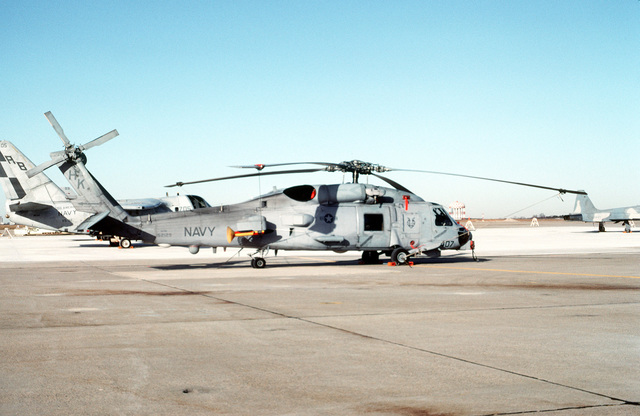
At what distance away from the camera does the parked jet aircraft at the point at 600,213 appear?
229 ft

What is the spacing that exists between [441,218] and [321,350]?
1929 centimetres

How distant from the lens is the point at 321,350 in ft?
26.8

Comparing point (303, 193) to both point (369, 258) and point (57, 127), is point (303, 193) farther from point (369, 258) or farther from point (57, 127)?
point (57, 127)

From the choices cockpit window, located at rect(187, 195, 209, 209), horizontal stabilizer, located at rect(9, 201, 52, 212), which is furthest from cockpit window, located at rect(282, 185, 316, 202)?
horizontal stabilizer, located at rect(9, 201, 52, 212)

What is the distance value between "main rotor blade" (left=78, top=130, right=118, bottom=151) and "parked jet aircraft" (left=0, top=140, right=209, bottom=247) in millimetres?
21127

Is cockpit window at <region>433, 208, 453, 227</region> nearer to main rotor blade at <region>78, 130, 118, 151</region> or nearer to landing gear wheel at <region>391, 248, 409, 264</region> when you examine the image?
landing gear wheel at <region>391, 248, 409, 264</region>

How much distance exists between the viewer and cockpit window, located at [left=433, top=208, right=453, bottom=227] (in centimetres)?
2656

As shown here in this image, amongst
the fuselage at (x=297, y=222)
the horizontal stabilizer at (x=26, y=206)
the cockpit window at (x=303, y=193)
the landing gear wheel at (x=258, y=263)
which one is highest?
the horizontal stabilizer at (x=26, y=206)

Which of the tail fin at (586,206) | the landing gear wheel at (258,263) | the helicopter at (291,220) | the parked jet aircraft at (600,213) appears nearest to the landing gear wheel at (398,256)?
the helicopter at (291,220)

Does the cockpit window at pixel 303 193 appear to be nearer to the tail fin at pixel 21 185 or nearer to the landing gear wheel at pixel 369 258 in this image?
the landing gear wheel at pixel 369 258

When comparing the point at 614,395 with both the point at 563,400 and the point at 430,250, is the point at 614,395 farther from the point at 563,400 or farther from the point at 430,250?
the point at 430,250

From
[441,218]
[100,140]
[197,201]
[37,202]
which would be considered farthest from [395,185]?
[37,202]

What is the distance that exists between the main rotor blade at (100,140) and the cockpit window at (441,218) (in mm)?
13839

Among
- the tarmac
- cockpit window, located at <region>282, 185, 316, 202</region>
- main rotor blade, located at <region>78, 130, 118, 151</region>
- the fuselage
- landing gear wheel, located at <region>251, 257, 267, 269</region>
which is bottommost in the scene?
the tarmac
